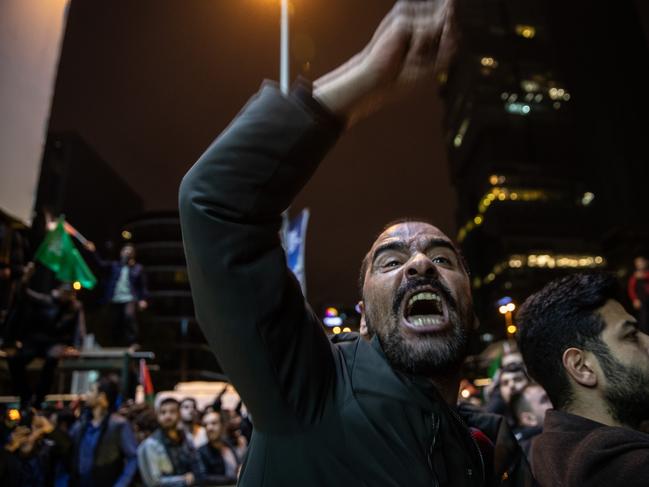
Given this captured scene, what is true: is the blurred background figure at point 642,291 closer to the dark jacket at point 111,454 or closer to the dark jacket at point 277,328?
the dark jacket at point 111,454

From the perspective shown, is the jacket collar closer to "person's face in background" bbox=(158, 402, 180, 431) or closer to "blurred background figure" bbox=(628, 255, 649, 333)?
"person's face in background" bbox=(158, 402, 180, 431)

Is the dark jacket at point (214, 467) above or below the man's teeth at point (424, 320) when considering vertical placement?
below

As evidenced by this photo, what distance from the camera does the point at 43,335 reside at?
9203 millimetres

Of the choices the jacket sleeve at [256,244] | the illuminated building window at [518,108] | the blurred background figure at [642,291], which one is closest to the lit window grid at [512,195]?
the illuminated building window at [518,108]

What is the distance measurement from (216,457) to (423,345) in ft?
20.8

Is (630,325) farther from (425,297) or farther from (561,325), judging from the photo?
(425,297)

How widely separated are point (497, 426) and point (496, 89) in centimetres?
11265

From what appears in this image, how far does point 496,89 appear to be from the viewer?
104375 mm

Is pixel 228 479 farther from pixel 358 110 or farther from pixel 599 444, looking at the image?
pixel 358 110

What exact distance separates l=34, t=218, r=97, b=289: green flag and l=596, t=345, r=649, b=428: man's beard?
456 inches

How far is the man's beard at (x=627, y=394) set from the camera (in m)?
2.23

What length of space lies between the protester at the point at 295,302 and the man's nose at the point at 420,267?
43cm

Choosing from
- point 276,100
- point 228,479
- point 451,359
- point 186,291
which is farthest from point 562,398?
point 186,291

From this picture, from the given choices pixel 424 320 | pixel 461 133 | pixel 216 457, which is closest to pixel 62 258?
pixel 216 457
